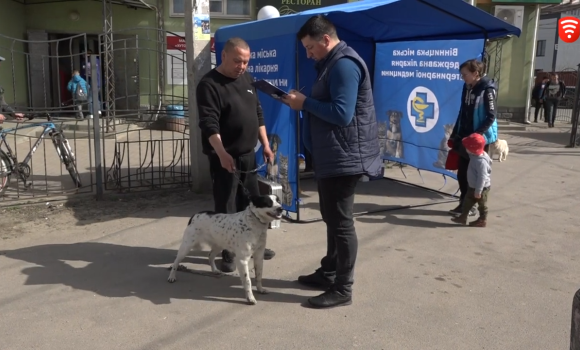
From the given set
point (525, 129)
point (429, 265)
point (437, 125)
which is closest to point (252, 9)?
point (525, 129)

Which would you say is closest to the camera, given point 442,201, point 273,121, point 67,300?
point 67,300

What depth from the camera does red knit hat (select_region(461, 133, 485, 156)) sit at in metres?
5.64

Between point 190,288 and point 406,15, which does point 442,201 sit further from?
point 190,288

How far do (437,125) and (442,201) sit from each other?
3.57 ft

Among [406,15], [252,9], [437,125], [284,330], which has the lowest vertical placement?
[284,330]

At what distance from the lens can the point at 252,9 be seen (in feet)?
52.1

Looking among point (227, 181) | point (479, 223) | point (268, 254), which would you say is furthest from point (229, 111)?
point (479, 223)

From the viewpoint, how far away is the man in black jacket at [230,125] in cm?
396

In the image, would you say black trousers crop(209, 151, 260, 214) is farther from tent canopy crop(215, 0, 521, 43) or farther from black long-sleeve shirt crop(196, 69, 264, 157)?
tent canopy crop(215, 0, 521, 43)

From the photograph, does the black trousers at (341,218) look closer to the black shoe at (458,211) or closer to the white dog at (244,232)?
the white dog at (244,232)

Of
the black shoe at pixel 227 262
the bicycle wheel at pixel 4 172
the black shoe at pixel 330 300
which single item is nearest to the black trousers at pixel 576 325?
the black shoe at pixel 330 300

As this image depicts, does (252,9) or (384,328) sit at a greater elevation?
(252,9)

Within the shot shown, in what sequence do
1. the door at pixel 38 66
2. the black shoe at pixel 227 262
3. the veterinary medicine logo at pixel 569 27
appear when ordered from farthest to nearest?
the veterinary medicine logo at pixel 569 27, the door at pixel 38 66, the black shoe at pixel 227 262

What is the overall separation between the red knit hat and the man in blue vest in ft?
7.53
